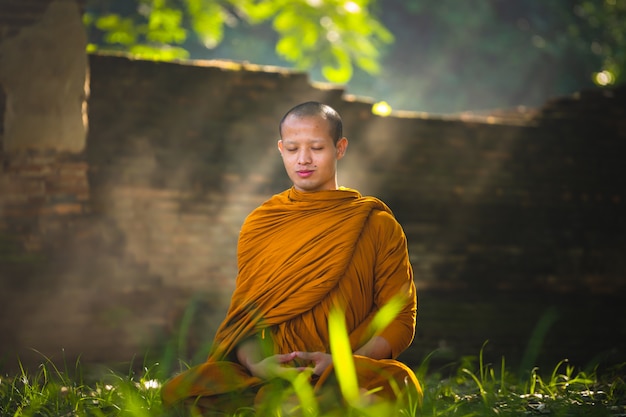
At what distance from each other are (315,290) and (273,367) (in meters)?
0.31

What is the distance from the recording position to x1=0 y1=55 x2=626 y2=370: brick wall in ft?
18.8

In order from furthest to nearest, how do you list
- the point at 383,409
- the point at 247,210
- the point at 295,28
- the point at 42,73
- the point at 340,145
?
1. the point at 295,28
2. the point at 247,210
3. the point at 42,73
4. the point at 340,145
5. the point at 383,409

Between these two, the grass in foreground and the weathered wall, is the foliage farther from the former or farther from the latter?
the grass in foreground

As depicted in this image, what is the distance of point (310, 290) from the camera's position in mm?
2701

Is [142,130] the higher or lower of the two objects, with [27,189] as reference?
higher

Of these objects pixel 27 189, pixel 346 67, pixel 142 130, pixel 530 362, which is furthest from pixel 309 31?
pixel 530 362

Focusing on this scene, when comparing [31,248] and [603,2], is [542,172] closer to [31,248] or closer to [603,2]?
[31,248]

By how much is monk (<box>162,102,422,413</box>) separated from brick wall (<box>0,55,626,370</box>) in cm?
253

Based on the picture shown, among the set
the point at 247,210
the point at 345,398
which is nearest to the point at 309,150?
the point at 345,398

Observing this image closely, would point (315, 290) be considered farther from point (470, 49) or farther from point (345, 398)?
point (470, 49)

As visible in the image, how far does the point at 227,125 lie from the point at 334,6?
15.9 feet

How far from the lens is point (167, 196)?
20.6ft

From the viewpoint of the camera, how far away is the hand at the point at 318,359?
256cm

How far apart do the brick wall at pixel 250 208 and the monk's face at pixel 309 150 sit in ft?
9.20
